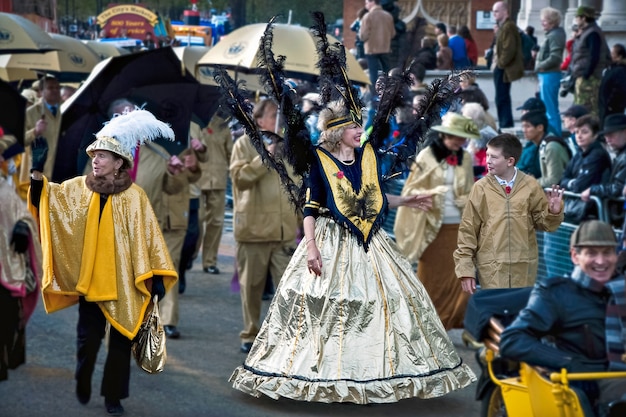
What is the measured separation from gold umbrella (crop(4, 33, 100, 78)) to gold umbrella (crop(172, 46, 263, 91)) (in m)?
1.79

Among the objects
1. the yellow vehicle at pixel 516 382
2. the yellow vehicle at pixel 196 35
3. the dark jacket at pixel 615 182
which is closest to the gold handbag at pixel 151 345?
the yellow vehicle at pixel 516 382

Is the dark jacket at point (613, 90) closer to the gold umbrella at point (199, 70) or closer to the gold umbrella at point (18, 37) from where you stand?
the gold umbrella at point (199, 70)

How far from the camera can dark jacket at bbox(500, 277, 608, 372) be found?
17.3ft

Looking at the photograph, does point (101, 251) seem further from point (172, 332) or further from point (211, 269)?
point (211, 269)

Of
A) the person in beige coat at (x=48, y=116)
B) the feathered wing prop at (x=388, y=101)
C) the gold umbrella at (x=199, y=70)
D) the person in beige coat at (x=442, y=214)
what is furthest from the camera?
the person in beige coat at (x=48, y=116)

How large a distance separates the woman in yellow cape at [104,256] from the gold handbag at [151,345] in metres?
0.06

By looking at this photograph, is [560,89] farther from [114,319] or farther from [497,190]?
[114,319]

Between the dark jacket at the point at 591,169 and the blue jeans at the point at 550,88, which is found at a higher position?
the blue jeans at the point at 550,88

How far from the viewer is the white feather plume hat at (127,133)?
304 inches

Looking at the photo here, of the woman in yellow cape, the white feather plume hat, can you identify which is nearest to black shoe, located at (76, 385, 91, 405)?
the woman in yellow cape

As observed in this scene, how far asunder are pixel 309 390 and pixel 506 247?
147cm

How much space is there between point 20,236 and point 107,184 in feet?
2.50

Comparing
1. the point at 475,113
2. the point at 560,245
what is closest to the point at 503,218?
the point at 560,245

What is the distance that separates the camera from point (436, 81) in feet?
27.0
